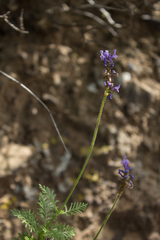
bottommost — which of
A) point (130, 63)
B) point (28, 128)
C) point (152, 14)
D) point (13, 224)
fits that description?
→ point (13, 224)

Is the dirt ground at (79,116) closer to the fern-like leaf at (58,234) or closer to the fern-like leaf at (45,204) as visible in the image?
the fern-like leaf at (45,204)

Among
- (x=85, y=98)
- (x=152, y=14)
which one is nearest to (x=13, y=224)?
(x=85, y=98)

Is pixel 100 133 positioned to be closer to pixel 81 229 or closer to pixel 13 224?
pixel 81 229

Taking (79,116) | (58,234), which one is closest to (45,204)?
(58,234)

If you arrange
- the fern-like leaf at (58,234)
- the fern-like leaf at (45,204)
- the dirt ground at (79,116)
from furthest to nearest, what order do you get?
the dirt ground at (79,116) → the fern-like leaf at (45,204) → the fern-like leaf at (58,234)

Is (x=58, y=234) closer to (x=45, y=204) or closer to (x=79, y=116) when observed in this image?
(x=45, y=204)

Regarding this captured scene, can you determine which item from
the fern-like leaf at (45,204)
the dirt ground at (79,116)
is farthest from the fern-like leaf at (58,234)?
the dirt ground at (79,116)

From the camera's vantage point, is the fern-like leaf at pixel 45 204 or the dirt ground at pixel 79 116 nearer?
the fern-like leaf at pixel 45 204

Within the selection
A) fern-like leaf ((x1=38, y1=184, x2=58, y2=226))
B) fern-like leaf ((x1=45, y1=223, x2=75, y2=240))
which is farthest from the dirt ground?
fern-like leaf ((x1=45, y1=223, x2=75, y2=240))
